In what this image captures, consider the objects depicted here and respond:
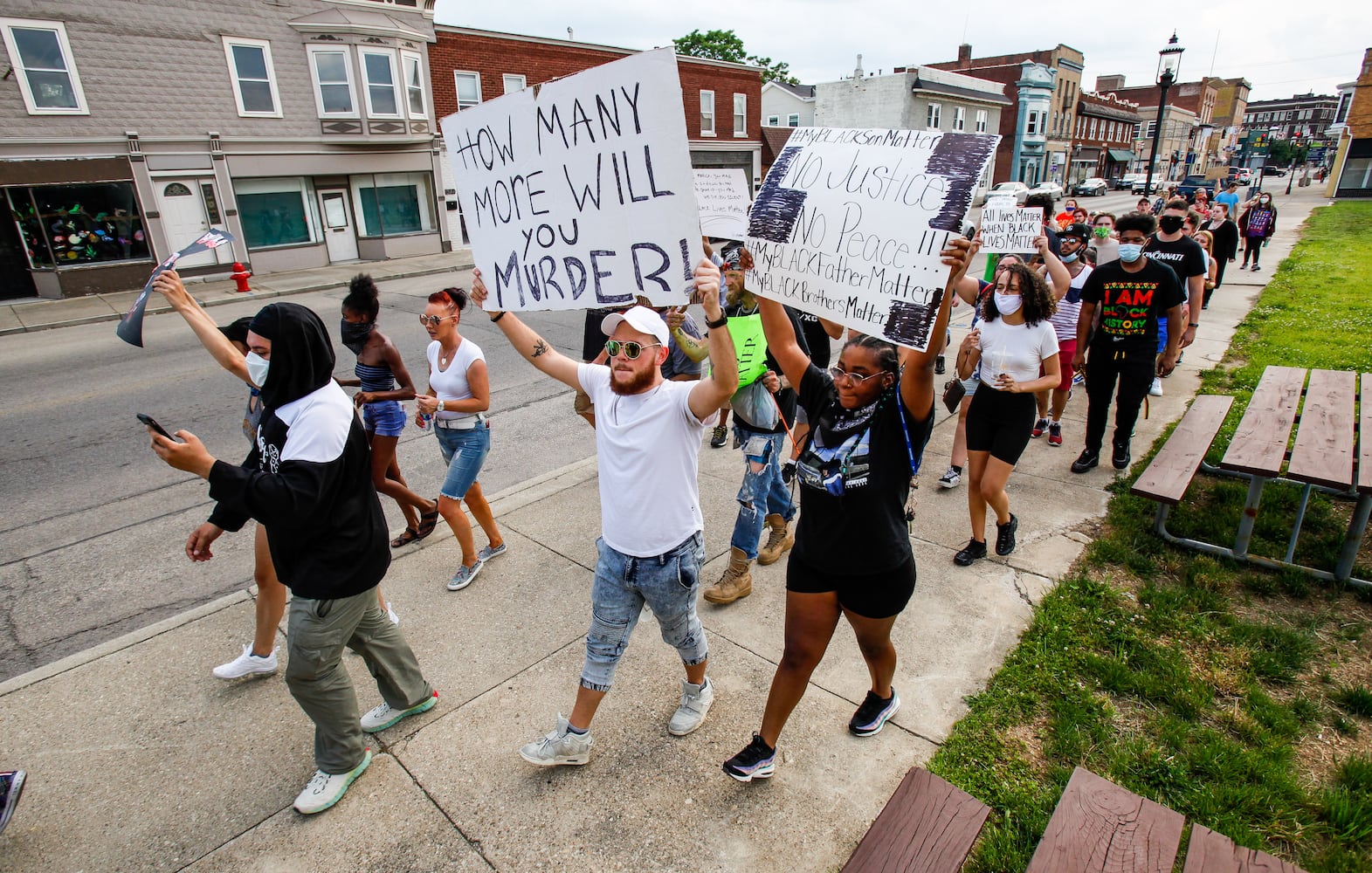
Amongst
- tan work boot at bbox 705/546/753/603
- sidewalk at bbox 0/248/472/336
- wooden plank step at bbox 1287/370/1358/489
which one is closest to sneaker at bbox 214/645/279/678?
tan work boot at bbox 705/546/753/603

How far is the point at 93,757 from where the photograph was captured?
3.23 metres

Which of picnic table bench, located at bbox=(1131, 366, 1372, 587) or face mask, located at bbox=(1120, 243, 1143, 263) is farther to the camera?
face mask, located at bbox=(1120, 243, 1143, 263)

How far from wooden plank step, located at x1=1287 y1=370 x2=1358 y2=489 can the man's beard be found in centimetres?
390

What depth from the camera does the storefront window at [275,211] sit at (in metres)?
19.8

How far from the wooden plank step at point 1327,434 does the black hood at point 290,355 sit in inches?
202

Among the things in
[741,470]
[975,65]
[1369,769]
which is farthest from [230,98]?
[975,65]

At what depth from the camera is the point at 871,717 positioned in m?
3.22

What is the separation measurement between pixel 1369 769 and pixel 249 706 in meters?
4.96

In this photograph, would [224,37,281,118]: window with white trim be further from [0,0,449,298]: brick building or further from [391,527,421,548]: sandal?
[391,527,421,548]: sandal

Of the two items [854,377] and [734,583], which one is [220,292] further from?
[854,377]

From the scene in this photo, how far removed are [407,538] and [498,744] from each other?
2.27 m

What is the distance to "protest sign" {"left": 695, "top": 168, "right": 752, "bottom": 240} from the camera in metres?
6.12

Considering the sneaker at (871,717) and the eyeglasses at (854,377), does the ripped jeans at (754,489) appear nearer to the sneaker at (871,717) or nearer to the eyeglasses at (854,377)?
the sneaker at (871,717)

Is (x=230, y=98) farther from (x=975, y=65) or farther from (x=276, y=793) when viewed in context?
(x=975, y=65)
